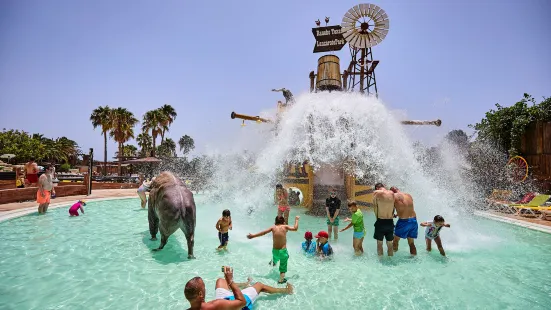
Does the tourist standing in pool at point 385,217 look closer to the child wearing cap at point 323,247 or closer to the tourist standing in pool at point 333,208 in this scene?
the child wearing cap at point 323,247

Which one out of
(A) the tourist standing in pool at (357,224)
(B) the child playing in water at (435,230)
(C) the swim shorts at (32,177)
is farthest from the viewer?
(C) the swim shorts at (32,177)

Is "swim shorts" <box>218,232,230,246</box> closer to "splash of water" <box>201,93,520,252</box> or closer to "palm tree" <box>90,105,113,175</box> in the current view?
"splash of water" <box>201,93,520,252</box>

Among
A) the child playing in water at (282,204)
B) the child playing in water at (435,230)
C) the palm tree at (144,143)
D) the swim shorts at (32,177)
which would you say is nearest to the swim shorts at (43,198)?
the swim shorts at (32,177)

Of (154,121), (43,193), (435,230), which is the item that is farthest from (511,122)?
(154,121)

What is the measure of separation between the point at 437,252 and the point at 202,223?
882 centimetres

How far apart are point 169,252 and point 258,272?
9.27ft

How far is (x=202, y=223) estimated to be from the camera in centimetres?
1177

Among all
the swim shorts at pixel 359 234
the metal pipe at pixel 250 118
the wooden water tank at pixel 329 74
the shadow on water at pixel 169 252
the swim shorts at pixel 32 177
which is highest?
the wooden water tank at pixel 329 74

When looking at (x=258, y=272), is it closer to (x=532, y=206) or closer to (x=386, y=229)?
(x=386, y=229)

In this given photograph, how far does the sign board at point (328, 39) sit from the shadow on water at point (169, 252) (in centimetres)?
2043

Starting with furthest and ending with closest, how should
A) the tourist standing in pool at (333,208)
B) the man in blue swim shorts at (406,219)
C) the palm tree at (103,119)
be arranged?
the palm tree at (103,119) < the tourist standing in pool at (333,208) < the man in blue swim shorts at (406,219)

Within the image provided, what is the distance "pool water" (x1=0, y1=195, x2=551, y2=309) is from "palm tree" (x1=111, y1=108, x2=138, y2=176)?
35.6m

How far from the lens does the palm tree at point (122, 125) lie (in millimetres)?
41250

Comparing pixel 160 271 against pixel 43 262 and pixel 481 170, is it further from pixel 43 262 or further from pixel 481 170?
pixel 481 170
